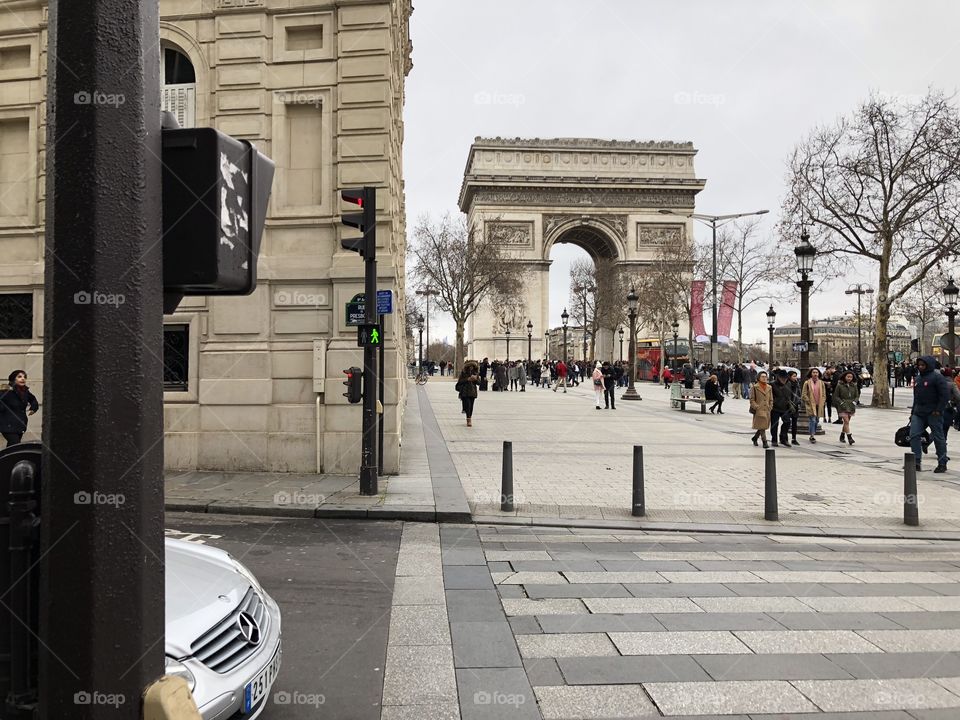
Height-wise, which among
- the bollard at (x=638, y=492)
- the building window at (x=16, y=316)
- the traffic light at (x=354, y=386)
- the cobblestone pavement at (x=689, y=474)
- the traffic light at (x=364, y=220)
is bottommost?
the cobblestone pavement at (x=689, y=474)

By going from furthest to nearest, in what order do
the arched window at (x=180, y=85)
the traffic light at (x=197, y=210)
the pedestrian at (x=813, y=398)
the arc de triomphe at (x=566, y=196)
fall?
the arc de triomphe at (x=566, y=196), the pedestrian at (x=813, y=398), the arched window at (x=180, y=85), the traffic light at (x=197, y=210)

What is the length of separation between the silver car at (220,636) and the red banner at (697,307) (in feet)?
137

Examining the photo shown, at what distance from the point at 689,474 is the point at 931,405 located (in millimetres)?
4628

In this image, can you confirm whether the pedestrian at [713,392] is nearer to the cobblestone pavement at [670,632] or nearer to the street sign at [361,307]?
the street sign at [361,307]

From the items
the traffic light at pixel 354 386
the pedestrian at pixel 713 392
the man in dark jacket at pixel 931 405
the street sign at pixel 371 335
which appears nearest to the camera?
the traffic light at pixel 354 386

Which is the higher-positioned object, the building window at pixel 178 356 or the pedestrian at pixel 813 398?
the building window at pixel 178 356

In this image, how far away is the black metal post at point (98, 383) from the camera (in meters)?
1.85

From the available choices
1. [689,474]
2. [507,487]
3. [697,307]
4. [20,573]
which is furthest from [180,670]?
[697,307]

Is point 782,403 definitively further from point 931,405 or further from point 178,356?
point 178,356

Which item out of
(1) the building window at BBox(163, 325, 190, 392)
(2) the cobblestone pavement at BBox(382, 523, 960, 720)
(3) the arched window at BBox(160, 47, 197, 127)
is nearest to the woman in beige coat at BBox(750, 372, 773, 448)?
(2) the cobblestone pavement at BBox(382, 523, 960, 720)

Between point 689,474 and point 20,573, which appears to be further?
point 689,474

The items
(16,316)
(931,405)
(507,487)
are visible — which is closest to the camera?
(507,487)

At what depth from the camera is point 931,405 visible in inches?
487

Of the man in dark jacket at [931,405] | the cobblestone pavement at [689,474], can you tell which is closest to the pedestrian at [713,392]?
the cobblestone pavement at [689,474]
